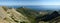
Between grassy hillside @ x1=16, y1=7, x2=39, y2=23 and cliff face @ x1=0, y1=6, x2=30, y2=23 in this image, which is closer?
cliff face @ x1=0, y1=6, x2=30, y2=23

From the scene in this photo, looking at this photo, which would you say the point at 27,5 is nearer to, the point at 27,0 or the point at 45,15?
the point at 27,0

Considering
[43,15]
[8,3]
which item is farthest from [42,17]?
[8,3]

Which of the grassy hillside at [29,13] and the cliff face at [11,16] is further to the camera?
the grassy hillside at [29,13]

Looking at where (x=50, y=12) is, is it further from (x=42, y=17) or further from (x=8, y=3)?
(x=8, y=3)

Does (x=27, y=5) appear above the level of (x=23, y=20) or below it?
above

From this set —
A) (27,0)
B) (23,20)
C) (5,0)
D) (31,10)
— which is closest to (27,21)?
(23,20)

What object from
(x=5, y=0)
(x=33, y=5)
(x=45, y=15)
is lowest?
(x=45, y=15)
